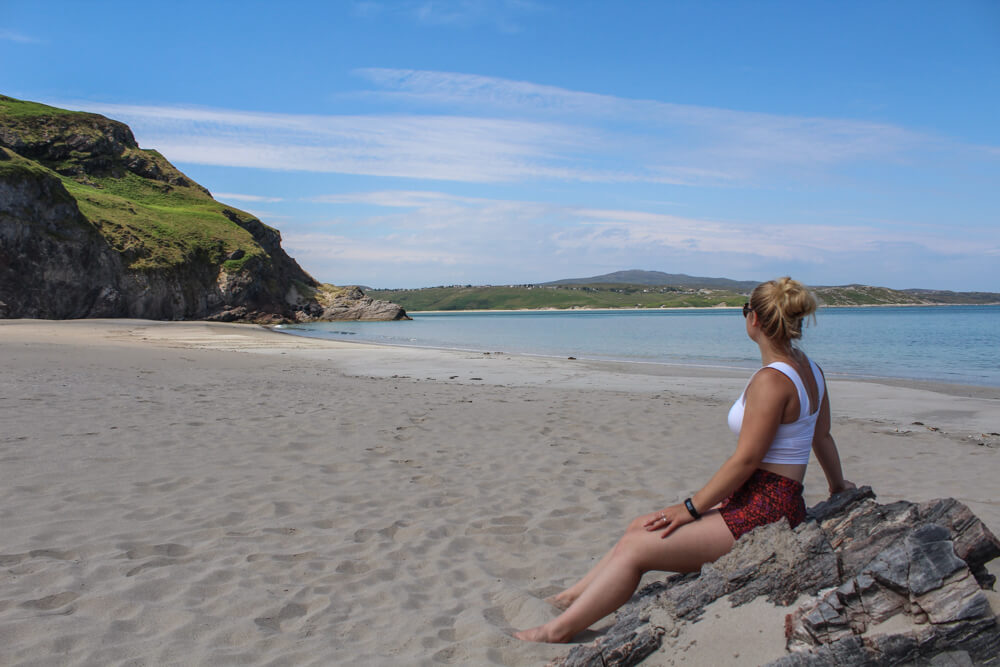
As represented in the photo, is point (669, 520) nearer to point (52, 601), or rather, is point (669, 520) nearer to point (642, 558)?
point (642, 558)

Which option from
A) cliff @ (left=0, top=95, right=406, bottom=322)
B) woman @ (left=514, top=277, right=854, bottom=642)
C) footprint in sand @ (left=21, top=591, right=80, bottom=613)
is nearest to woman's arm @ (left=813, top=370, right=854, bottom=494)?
woman @ (left=514, top=277, right=854, bottom=642)

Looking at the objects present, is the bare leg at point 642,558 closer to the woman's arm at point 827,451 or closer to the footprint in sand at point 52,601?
the woman's arm at point 827,451

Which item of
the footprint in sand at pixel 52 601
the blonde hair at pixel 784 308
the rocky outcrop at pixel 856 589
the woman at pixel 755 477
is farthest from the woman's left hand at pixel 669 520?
the footprint in sand at pixel 52 601

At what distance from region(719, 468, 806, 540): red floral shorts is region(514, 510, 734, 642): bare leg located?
0.07 meters

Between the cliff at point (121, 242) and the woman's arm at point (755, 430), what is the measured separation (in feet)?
176

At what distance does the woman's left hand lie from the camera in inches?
125

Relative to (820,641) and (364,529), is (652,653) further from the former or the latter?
(364,529)

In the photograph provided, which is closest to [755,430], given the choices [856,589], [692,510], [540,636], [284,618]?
[692,510]

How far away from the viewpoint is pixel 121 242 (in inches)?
2147

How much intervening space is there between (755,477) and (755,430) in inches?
A: 12.2

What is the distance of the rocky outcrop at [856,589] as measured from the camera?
220 centimetres

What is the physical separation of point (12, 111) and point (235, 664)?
88090mm

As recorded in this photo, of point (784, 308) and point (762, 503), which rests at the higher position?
point (784, 308)

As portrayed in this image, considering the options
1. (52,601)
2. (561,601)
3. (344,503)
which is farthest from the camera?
(344,503)
